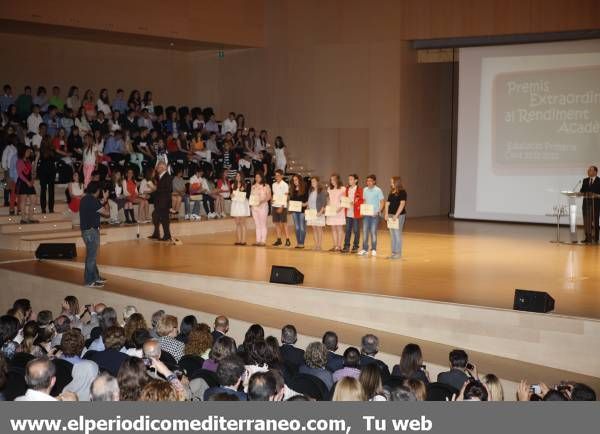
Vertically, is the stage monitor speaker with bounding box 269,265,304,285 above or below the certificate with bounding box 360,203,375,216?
below

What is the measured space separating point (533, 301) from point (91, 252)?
589 cm

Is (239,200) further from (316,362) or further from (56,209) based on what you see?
(316,362)

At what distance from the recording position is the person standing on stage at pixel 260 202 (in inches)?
624

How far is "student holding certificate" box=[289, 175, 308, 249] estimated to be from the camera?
1566 centimetres

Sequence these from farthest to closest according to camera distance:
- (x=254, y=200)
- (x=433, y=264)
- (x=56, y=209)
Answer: (x=56, y=209)
(x=254, y=200)
(x=433, y=264)

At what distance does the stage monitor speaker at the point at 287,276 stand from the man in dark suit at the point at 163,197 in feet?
15.4

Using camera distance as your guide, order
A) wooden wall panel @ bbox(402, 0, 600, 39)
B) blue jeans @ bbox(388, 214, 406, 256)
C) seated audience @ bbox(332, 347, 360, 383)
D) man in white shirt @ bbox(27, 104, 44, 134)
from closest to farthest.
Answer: seated audience @ bbox(332, 347, 360, 383) < blue jeans @ bbox(388, 214, 406, 256) < man in white shirt @ bbox(27, 104, 44, 134) < wooden wall panel @ bbox(402, 0, 600, 39)

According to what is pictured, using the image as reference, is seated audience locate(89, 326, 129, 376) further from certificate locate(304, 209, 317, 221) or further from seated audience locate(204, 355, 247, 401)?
certificate locate(304, 209, 317, 221)

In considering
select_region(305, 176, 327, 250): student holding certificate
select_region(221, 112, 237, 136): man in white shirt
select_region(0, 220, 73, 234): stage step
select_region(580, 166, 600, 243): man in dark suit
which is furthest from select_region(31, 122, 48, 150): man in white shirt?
select_region(580, 166, 600, 243): man in dark suit

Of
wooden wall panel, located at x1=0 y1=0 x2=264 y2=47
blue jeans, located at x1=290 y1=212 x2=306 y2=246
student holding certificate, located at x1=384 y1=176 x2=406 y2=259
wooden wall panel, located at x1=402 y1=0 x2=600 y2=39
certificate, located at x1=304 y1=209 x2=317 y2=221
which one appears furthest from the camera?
wooden wall panel, located at x1=0 y1=0 x2=264 y2=47

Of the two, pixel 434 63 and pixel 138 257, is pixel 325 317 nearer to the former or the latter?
pixel 138 257

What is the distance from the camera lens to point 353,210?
15070 mm

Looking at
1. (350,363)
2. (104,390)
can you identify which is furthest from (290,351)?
(104,390)

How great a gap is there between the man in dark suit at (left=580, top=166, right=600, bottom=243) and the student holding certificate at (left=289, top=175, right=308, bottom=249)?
16.0 feet
